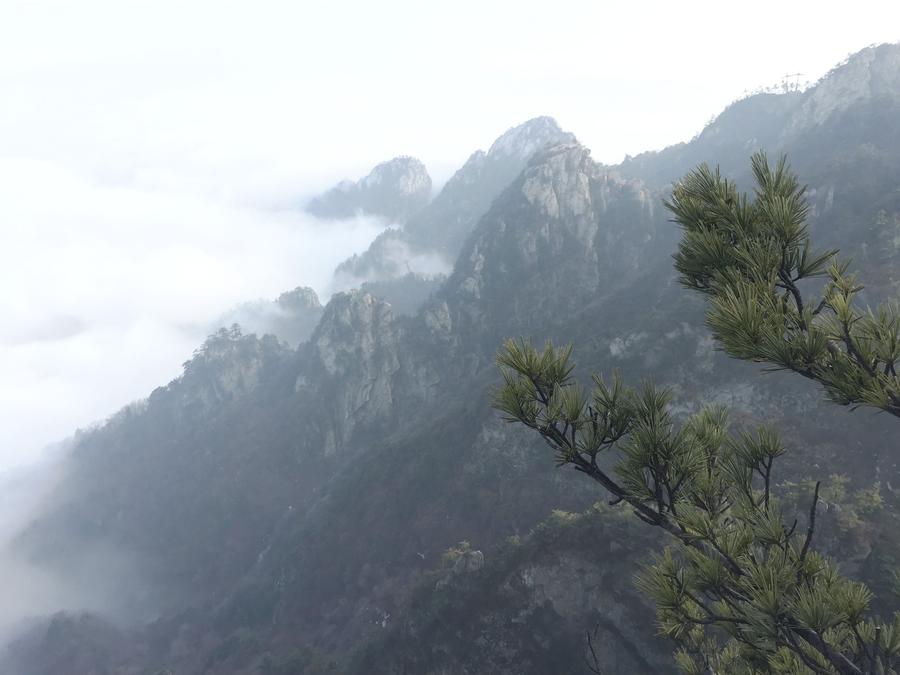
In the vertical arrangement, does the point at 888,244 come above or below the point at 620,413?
below

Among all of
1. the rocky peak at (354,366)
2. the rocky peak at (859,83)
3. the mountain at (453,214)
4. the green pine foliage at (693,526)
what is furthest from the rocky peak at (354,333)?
the green pine foliage at (693,526)

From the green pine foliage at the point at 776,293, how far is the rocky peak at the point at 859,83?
104 meters

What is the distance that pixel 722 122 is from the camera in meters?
132

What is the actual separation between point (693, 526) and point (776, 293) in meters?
1.74

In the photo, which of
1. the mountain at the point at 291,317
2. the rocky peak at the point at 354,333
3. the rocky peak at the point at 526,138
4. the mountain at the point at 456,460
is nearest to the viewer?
the mountain at the point at 456,460

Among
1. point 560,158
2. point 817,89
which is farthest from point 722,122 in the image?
point 560,158

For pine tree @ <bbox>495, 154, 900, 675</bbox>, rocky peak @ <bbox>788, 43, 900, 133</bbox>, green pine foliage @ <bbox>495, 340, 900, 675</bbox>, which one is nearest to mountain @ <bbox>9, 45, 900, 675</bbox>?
rocky peak @ <bbox>788, 43, 900, 133</bbox>

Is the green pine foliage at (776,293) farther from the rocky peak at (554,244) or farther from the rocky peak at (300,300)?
the rocky peak at (300,300)

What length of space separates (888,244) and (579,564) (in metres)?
42.6

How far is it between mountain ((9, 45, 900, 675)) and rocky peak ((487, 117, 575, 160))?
48.8m

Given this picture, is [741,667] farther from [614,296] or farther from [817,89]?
[817,89]

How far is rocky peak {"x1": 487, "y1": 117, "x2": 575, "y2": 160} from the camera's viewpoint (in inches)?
6826

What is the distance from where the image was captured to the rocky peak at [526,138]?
569 feet

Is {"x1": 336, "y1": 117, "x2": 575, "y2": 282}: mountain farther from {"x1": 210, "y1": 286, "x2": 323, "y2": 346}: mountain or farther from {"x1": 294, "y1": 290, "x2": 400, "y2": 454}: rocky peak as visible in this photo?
{"x1": 294, "y1": 290, "x2": 400, "y2": 454}: rocky peak
